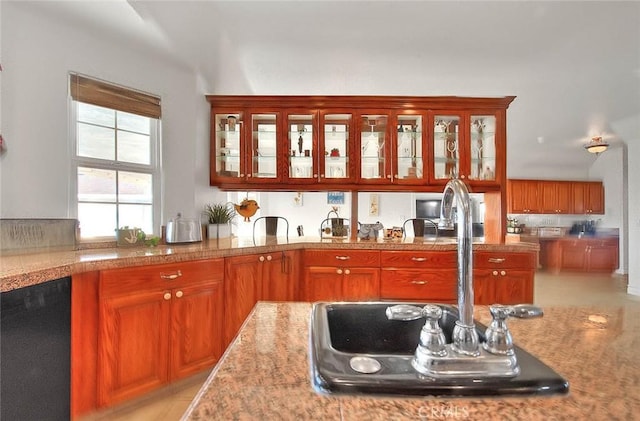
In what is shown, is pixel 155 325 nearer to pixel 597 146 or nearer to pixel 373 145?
pixel 373 145

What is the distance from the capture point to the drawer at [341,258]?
263 centimetres

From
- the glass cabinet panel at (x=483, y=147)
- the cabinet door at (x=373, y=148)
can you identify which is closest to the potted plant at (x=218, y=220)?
the cabinet door at (x=373, y=148)

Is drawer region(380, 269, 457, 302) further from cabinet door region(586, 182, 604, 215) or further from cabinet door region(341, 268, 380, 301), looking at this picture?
cabinet door region(586, 182, 604, 215)

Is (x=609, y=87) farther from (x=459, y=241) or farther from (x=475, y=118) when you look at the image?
(x=459, y=241)

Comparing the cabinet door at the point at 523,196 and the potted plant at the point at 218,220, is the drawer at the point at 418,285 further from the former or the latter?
the cabinet door at the point at 523,196

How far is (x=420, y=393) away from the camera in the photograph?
1.61 feet

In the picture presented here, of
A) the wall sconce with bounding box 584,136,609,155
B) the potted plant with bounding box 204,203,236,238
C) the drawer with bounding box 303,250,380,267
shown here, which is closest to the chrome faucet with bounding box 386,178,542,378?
the drawer with bounding box 303,250,380,267

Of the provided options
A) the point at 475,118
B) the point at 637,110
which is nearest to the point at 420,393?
the point at 475,118

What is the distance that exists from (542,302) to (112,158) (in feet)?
17.1

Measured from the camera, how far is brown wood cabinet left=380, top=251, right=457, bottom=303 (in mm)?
2629

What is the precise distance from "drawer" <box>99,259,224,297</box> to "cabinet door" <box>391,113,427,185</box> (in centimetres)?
179

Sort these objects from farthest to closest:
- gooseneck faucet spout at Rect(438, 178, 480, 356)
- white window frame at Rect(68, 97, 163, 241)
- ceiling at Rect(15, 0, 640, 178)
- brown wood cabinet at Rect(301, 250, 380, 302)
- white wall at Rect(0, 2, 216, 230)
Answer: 1. brown wood cabinet at Rect(301, 250, 380, 302)
2. white window frame at Rect(68, 97, 163, 241)
3. ceiling at Rect(15, 0, 640, 178)
4. white wall at Rect(0, 2, 216, 230)
5. gooseneck faucet spout at Rect(438, 178, 480, 356)

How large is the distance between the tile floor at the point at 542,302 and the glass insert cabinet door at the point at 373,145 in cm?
165

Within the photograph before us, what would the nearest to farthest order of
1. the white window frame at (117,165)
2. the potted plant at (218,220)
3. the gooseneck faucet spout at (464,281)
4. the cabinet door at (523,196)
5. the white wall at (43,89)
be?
the gooseneck faucet spout at (464,281) < the white wall at (43,89) < the white window frame at (117,165) < the potted plant at (218,220) < the cabinet door at (523,196)
